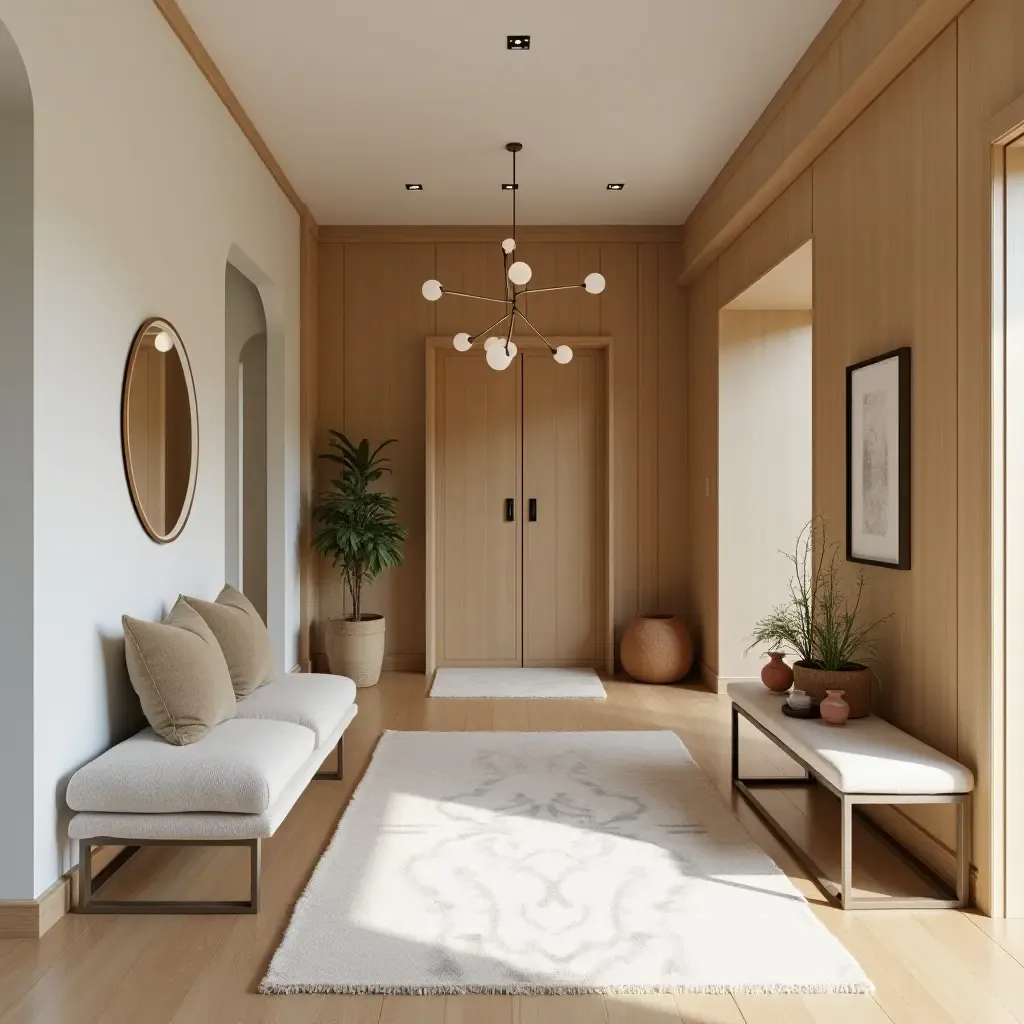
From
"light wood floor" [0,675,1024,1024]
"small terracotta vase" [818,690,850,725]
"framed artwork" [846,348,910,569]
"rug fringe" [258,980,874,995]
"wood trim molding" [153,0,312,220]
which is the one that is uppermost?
"wood trim molding" [153,0,312,220]

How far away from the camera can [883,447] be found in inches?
136

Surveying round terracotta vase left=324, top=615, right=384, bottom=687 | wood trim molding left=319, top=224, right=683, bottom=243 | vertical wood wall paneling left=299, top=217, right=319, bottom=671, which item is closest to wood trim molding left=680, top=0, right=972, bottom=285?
wood trim molding left=319, top=224, right=683, bottom=243

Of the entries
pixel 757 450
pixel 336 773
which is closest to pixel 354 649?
pixel 336 773

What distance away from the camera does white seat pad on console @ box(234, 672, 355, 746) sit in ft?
11.2

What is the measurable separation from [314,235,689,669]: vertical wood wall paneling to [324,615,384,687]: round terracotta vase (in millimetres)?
583

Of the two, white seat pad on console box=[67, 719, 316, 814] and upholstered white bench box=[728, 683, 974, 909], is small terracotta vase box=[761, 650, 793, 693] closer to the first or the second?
upholstered white bench box=[728, 683, 974, 909]

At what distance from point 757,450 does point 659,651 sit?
1.47 m

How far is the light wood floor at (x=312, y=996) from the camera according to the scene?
2.19 meters

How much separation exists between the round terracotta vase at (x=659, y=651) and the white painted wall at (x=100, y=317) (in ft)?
10.0

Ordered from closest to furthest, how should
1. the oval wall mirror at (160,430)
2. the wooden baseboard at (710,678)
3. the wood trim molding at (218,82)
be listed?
the oval wall mirror at (160,430), the wood trim molding at (218,82), the wooden baseboard at (710,678)

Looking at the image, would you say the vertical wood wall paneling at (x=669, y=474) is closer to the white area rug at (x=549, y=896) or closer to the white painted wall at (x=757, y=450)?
the white painted wall at (x=757, y=450)

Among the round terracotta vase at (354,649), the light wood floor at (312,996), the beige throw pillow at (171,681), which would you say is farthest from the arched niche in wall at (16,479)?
the round terracotta vase at (354,649)

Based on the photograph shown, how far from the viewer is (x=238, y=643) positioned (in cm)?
367

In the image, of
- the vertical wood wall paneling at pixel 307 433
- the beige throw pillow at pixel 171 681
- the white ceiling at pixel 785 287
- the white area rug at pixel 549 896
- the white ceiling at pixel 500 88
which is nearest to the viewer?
the white area rug at pixel 549 896
